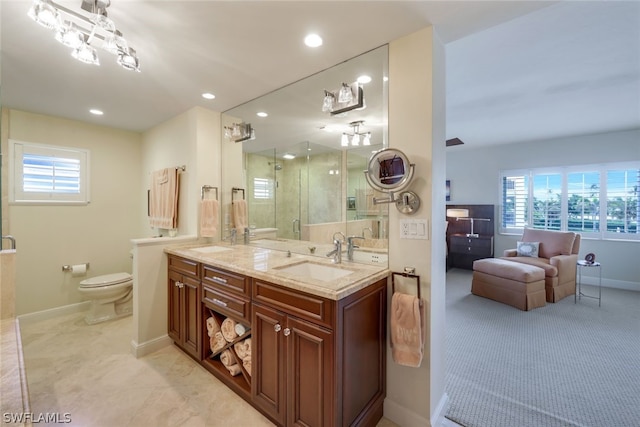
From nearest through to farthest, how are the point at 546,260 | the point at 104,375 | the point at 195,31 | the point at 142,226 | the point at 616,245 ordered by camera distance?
the point at 195,31, the point at 104,375, the point at 142,226, the point at 546,260, the point at 616,245

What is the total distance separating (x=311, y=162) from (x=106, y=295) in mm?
2776

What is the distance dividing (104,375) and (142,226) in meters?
2.15

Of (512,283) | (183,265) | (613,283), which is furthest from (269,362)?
(613,283)

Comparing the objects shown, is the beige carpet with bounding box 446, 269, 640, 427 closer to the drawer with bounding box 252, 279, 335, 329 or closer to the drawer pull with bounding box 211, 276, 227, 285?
the drawer with bounding box 252, 279, 335, 329

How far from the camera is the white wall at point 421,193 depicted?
1576 millimetres

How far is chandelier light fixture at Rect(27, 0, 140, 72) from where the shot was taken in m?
1.25

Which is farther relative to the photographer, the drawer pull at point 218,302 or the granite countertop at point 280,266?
the drawer pull at point 218,302

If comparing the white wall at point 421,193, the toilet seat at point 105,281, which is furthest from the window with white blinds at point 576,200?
the toilet seat at point 105,281

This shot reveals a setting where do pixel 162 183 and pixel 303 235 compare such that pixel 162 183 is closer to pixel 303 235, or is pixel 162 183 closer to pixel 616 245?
pixel 303 235

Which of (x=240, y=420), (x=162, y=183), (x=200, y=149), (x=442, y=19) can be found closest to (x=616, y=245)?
(x=442, y=19)

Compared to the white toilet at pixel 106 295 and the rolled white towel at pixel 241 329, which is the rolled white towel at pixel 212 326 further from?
the white toilet at pixel 106 295

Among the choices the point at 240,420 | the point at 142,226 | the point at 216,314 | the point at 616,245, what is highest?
the point at 142,226

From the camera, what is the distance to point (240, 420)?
167 cm

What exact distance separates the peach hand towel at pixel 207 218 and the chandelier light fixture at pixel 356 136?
5.13 ft
